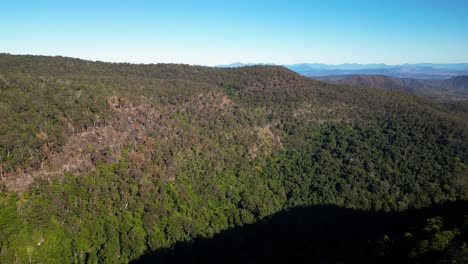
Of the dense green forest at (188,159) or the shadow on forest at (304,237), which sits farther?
the shadow on forest at (304,237)

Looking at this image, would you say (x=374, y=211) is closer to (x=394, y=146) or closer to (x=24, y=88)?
(x=394, y=146)

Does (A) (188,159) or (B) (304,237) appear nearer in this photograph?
(B) (304,237)

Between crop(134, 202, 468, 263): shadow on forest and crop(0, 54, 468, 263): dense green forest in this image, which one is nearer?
crop(0, 54, 468, 263): dense green forest

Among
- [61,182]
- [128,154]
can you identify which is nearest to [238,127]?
[128,154]

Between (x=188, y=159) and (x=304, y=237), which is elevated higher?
(x=188, y=159)
